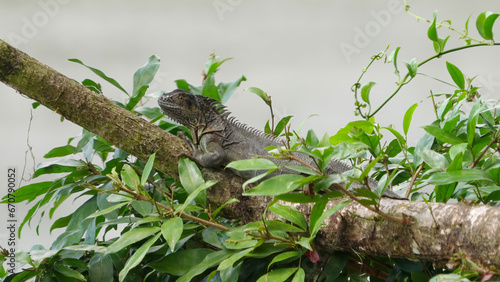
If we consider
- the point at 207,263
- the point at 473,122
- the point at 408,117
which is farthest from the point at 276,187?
the point at 408,117

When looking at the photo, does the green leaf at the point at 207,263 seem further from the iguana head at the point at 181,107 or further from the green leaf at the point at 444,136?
the iguana head at the point at 181,107

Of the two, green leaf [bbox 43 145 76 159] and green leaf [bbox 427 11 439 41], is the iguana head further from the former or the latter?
green leaf [bbox 427 11 439 41]

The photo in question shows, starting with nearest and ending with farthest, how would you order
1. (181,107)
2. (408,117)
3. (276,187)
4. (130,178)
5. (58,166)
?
(276,187) < (130,178) < (408,117) < (58,166) < (181,107)

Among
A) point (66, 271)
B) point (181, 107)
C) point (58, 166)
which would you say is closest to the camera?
point (66, 271)

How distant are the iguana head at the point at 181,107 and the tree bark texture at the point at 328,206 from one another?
0.40 m

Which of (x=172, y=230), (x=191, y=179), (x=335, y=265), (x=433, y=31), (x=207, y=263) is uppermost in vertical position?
(x=433, y=31)

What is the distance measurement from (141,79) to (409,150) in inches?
42.3

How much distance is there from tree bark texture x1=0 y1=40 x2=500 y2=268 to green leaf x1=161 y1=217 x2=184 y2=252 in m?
0.39

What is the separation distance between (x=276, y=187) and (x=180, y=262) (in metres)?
0.46

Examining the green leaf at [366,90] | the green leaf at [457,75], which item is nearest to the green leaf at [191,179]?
the green leaf at [366,90]

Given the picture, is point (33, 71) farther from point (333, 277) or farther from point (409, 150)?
point (409, 150)

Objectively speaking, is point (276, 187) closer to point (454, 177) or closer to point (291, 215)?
point (291, 215)

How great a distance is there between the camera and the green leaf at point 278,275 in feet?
4.54

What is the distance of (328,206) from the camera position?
1566 millimetres
